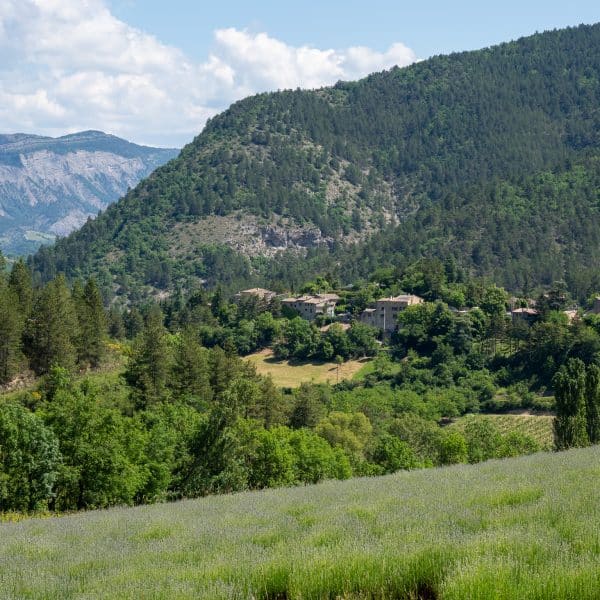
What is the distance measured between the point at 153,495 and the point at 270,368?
79.8m

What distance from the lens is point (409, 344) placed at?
381ft

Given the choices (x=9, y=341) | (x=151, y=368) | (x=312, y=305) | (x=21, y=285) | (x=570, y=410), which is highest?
(x=21, y=285)

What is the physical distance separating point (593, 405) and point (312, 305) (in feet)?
279

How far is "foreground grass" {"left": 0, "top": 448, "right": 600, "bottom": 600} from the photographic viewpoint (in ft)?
23.9

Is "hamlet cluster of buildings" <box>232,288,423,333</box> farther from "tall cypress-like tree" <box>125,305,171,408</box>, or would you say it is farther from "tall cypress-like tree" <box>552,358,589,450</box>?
"tall cypress-like tree" <box>125,305,171,408</box>

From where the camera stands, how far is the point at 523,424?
80.8 m

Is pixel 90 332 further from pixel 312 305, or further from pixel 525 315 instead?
pixel 312 305

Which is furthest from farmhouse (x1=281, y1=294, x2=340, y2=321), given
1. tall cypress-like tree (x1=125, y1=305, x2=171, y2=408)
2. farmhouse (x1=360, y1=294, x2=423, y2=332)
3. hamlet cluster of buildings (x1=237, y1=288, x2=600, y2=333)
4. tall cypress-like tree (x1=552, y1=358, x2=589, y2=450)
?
tall cypress-like tree (x1=552, y1=358, x2=589, y2=450)

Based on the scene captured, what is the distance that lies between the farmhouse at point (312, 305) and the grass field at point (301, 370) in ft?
54.7

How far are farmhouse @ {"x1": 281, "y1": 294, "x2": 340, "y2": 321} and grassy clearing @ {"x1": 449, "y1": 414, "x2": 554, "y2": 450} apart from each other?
48765mm

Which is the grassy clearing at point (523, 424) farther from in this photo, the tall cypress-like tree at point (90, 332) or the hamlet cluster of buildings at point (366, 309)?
the tall cypress-like tree at point (90, 332)

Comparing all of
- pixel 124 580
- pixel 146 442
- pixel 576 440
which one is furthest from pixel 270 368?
pixel 124 580

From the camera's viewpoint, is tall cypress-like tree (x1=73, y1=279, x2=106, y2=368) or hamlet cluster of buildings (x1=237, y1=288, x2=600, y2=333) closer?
tall cypress-like tree (x1=73, y1=279, x2=106, y2=368)

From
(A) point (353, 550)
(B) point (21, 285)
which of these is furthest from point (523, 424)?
(A) point (353, 550)
